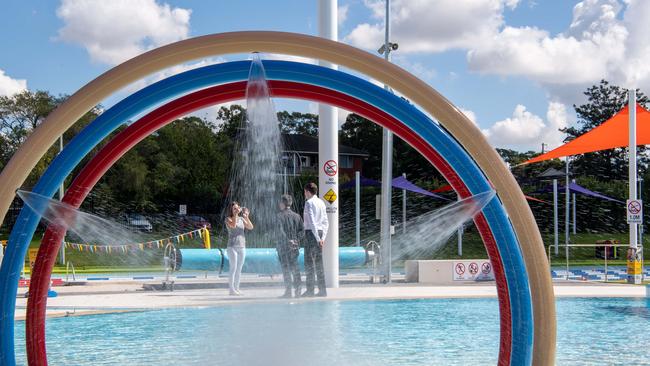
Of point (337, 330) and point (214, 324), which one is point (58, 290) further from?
point (337, 330)

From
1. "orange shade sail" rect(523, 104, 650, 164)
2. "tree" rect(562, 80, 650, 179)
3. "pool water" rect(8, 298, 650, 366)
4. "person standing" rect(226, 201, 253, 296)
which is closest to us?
"pool water" rect(8, 298, 650, 366)

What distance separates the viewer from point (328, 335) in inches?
338

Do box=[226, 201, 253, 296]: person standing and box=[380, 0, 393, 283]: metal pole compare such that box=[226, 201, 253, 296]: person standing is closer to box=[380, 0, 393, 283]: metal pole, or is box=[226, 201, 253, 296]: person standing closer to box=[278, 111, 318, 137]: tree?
box=[380, 0, 393, 283]: metal pole

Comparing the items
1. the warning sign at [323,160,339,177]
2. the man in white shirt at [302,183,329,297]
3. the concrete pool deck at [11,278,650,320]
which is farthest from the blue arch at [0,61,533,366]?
the warning sign at [323,160,339,177]

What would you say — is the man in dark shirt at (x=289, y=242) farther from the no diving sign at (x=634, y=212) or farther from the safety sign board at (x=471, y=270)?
the no diving sign at (x=634, y=212)

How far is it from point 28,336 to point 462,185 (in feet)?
10.7

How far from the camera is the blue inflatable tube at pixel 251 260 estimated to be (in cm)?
1353

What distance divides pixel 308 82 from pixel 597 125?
2239 inches

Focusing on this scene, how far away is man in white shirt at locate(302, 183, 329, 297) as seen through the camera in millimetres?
11516

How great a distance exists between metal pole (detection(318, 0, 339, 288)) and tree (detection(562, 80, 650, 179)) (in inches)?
1639

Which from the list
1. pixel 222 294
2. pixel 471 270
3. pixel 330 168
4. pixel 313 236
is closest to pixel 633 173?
pixel 471 270

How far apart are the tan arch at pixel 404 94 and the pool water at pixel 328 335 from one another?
2790 millimetres

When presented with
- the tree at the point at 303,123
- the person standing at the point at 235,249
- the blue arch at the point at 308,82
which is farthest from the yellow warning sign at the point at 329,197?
the tree at the point at 303,123

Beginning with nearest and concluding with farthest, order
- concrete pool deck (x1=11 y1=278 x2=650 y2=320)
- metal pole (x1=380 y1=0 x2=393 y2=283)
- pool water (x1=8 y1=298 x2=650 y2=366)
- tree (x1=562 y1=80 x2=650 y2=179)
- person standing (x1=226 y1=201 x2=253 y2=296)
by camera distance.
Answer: pool water (x1=8 y1=298 x2=650 y2=366), concrete pool deck (x1=11 y1=278 x2=650 y2=320), person standing (x1=226 y1=201 x2=253 y2=296), metal pole (x1=380 y1=0 x2=393 y2=283), tree (x1=562 y1=80 x2=650 y2=179)
